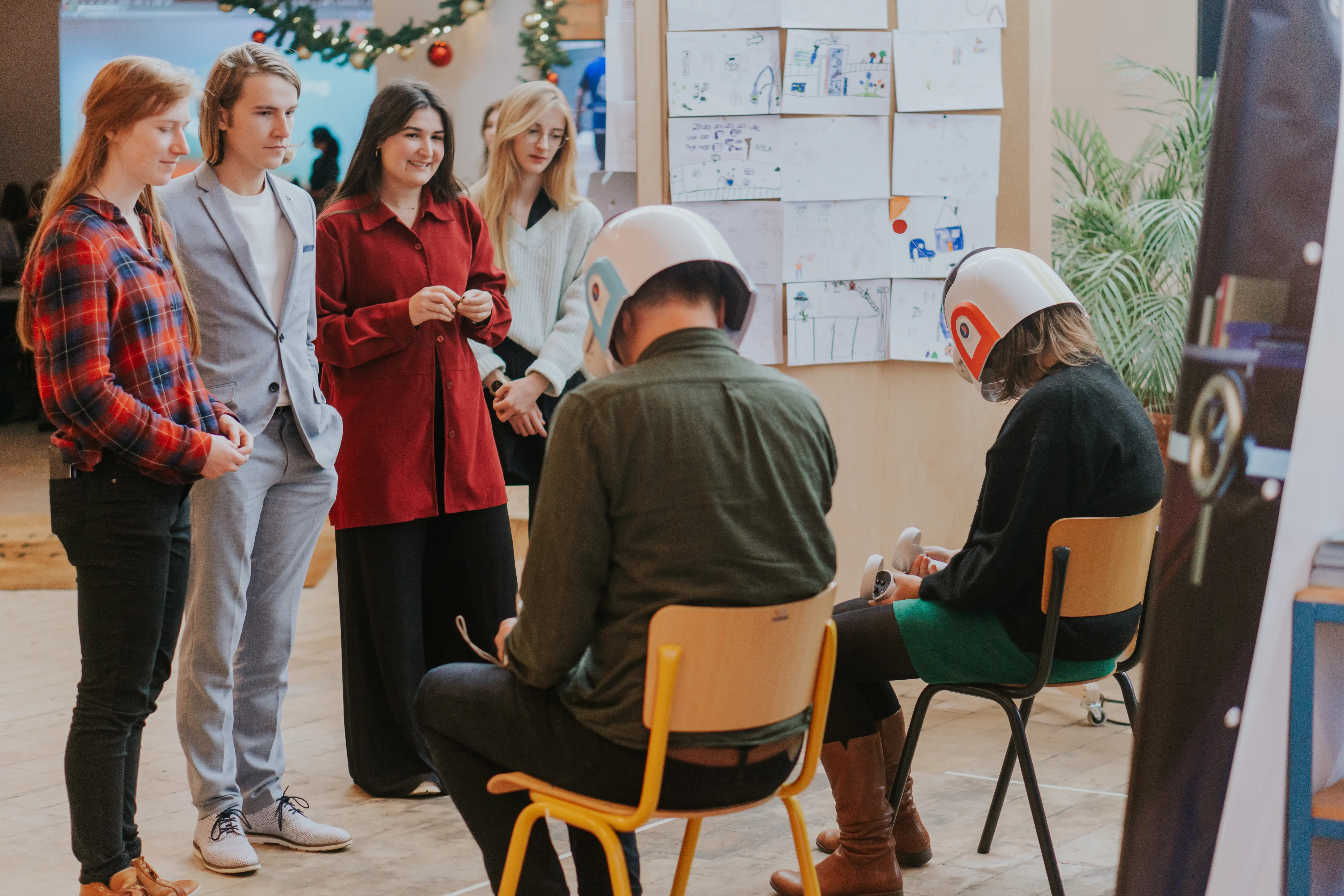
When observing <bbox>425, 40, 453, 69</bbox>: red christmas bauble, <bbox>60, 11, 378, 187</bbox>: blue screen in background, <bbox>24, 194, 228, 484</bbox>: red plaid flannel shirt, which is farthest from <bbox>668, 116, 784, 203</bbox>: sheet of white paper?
<bbox>60, 11, 378, 187</bbox>: blue screen in background

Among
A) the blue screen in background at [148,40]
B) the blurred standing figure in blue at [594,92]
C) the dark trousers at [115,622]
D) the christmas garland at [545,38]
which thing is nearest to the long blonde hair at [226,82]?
the dark trousers at [115,622]

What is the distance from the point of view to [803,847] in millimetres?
2006

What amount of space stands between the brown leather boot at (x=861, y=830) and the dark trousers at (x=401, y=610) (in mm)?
1032

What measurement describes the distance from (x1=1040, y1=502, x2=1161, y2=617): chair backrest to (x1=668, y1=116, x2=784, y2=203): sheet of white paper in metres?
1.80

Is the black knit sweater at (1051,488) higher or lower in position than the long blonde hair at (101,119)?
lower

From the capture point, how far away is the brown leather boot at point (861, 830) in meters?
Answer: 2.59

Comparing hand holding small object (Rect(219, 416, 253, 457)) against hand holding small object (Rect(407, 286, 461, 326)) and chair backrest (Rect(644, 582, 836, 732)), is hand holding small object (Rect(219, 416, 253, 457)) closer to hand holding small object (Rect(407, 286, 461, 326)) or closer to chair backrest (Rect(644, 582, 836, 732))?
hand holding small object (Rect(407, 286, 461, 326))

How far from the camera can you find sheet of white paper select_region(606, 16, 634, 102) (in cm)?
389

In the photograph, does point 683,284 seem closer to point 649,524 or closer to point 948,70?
point 649,524

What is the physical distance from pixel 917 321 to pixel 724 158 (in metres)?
0.74

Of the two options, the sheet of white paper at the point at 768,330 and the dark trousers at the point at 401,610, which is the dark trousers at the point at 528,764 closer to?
the dark trousers at the point at 401,610

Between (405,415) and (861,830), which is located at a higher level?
(405,415)

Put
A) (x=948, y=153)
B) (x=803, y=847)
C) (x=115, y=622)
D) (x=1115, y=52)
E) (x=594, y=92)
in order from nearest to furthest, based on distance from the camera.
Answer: (x=803, y=847) < (x=115, y=622) < (x=948, y=153) < (x=1115, y=52) < (x=594, y=92)

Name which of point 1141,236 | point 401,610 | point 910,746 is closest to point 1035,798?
point 910,746
